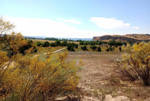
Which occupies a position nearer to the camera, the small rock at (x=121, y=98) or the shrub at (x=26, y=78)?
the shrub at (x=26, y=78)

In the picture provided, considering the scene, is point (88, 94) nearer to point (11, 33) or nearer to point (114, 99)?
point (114, 99)

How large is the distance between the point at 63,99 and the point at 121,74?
7.50 m

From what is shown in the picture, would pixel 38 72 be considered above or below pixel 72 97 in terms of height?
above

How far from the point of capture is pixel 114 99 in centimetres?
654

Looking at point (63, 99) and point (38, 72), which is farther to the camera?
point (63, 99)

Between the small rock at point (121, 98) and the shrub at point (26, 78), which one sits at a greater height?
the shrub at point (26, 78)

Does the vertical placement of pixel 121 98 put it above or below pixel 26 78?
below

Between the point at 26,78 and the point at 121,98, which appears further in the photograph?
the point at 121,98

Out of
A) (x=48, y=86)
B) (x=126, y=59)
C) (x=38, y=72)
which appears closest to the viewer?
(x=38, y=72)

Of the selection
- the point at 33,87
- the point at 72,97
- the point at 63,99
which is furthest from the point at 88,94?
the point at 33,87

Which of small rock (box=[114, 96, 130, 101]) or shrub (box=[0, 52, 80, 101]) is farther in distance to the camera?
small rock (box=[114, 96, 130, 101])

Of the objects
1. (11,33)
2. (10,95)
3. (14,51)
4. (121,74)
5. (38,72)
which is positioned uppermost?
(11,33)

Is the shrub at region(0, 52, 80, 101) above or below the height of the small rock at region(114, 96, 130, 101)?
above

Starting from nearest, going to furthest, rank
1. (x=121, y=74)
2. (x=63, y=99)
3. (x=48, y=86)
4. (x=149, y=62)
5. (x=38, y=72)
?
(x=38, y=72), (x=48, y=86), (x=63, y=99), (x=149, y=62), (x=121, y=74)
